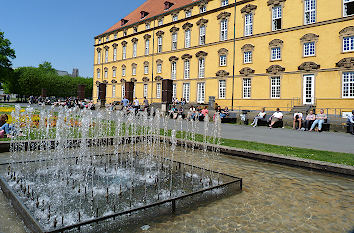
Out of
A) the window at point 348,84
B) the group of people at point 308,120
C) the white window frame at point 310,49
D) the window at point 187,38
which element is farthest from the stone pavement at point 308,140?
the window at point 187,38

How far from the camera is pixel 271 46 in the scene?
2564 centimetres

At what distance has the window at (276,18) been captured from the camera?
25492 millimetres

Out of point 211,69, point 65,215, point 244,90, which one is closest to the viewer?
point 65,215

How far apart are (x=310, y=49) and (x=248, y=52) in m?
6.51

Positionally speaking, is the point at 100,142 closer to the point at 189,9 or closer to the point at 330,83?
the point at 330,83

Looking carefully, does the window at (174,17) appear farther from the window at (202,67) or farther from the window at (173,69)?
the window at (202,67)

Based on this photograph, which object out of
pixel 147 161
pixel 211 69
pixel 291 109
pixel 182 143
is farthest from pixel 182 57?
pixel 147 161

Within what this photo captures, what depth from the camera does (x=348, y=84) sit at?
68.5 feet

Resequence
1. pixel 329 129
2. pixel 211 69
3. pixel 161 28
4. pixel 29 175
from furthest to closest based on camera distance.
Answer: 1. pixel 161 28
2. pixel 211 69
3. pixel 329 129
4. pixel 29 175

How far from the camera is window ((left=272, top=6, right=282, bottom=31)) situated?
25492 millimetres

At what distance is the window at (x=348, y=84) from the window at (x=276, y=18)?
862 cm

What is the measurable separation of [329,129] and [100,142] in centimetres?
1479

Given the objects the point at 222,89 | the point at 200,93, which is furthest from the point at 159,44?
the point at 222,89

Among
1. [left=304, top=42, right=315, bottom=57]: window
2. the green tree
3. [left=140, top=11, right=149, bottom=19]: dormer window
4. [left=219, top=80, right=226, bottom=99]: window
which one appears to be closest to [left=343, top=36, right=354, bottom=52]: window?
[left=304, top=42, right=315, bottom=57]: window
